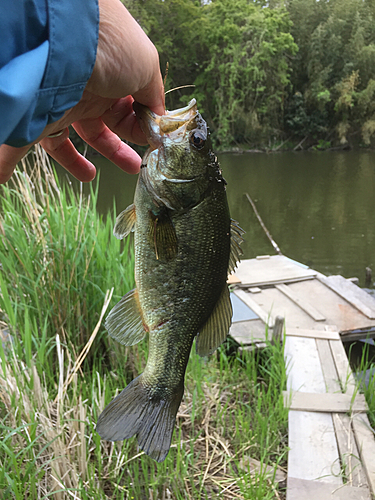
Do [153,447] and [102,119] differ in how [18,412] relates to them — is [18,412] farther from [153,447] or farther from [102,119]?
[102,119]

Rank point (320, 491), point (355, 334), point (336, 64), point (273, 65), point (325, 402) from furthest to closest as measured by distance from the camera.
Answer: point (336, 64) < point (273, 65) < point (355, 334) < point (325, 402) < point (320, 491)

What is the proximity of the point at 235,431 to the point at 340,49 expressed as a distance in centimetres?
3984

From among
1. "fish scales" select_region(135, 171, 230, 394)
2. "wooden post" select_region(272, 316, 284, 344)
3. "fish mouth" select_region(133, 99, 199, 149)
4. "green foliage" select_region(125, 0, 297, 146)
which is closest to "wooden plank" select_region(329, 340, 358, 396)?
"wooden post" select_region(272, 316, 284, 344)

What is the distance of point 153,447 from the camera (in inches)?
50.0

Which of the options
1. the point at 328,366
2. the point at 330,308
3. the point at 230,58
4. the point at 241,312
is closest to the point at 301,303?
the point at 330,308

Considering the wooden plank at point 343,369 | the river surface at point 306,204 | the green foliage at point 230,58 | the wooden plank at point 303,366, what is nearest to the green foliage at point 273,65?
the green foliage at point 230,58

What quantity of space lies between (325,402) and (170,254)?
10.6 ft

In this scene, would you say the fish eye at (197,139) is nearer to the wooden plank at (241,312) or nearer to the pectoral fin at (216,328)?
the pectoral fin at (216,328)

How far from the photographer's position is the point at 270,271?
26.1 ft

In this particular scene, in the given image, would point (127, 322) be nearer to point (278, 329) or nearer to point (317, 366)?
point (317, 366)

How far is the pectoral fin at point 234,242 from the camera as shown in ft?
4.47

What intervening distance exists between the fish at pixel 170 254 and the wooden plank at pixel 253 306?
15.1 ft

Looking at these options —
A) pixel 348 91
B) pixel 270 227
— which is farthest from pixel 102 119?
pixel 348 91

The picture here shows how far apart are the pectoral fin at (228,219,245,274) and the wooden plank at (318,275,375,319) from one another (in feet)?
18.1
